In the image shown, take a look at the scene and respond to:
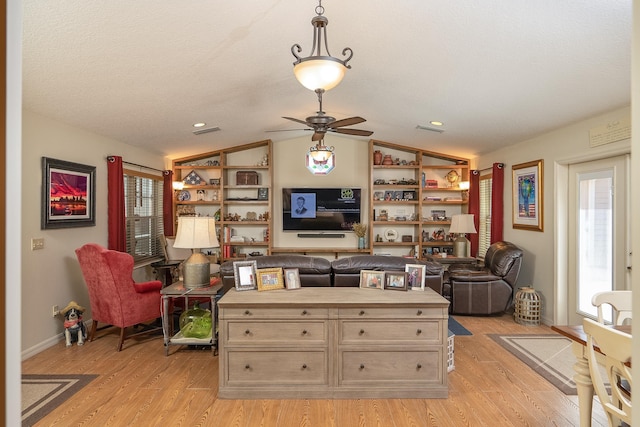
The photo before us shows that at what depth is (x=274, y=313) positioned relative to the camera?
9.50ft

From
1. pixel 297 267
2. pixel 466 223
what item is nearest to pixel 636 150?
pixel 297 267

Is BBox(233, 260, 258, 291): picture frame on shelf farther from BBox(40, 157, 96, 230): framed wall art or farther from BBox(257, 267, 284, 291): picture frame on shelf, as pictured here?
BBox(40, 157, 96, 230): framed wall art

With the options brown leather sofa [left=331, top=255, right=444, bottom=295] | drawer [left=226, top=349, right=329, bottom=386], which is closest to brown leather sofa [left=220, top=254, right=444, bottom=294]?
brown leather sofa [left=331, top=255, right=444, bottom=295]

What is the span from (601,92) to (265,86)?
3.24m

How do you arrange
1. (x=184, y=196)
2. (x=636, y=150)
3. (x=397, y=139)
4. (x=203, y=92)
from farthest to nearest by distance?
(x=184, y=196) < (x=397, y=139) < (x=203, y=92) < (x=636, y=150)

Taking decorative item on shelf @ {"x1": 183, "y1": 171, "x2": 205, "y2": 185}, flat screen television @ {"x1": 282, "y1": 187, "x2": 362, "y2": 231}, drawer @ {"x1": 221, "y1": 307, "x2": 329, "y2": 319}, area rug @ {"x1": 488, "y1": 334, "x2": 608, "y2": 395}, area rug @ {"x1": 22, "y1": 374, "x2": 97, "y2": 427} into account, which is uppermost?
decorative item on shelf @ {"x1": 183, "y1": 171, "x2": 205, "y2": 185}

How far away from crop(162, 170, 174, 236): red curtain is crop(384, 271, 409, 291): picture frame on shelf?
15.9 ft

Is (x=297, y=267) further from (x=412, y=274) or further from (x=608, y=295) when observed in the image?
(x=608, y=295)

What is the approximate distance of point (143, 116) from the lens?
4598mm

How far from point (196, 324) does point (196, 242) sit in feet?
2.82

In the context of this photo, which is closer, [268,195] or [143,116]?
[143,116]

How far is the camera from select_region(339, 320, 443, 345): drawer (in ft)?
9.52

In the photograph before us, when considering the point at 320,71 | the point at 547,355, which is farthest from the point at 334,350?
the point at 547,355

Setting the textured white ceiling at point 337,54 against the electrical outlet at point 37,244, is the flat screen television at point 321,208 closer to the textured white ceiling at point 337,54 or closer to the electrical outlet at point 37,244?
the textured white ceiling at point 337,54
